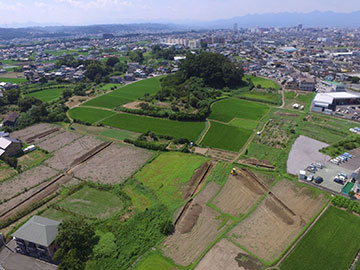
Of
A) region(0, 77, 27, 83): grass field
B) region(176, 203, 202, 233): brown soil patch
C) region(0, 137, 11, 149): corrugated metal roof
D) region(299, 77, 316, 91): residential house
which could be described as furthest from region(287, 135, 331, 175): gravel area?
region(0, 77, 27, 83): grass field

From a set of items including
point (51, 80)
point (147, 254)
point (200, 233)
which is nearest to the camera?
point (147, 254)

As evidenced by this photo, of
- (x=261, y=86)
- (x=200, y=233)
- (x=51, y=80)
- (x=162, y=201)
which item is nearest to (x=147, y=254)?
(x=200, y=233)

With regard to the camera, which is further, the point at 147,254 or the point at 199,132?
the point at 199,132

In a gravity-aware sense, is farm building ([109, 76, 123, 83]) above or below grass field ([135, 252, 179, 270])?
above

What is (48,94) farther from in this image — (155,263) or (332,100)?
(332,100)

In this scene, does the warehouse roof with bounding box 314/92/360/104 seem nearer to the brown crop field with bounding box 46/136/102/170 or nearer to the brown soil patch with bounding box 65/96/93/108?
the brown crop field with bounding box 46/136/102/170

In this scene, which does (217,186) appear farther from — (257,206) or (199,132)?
(199,132)
